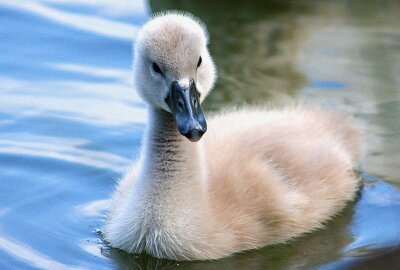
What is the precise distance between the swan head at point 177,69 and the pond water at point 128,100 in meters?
0.59

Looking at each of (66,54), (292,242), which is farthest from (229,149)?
(66,54)

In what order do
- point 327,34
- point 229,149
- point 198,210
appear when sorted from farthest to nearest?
1. point 327,34
2. point 229,149
3. point 198,210

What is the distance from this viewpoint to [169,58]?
13.7 feet

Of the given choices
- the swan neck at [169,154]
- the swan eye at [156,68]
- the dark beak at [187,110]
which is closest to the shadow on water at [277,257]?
the swan neck at [169,154]

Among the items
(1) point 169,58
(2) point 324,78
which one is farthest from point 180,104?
(2) point 324,78

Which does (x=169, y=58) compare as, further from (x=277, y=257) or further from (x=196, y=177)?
(x=277, y=257)

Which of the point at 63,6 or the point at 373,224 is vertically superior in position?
the point at 63,6

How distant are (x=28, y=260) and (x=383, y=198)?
1.54 m

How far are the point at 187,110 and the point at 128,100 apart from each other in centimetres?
181

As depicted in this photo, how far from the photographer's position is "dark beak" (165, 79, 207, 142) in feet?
13.3

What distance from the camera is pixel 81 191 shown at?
4922 millimetres

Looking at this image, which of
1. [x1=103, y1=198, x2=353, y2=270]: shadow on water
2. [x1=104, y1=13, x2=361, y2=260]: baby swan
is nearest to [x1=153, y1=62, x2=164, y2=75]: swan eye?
[x1=104, y1=13, x2=361, y2=260]: baby swan

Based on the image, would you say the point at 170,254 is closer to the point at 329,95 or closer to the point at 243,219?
the point at 243,219

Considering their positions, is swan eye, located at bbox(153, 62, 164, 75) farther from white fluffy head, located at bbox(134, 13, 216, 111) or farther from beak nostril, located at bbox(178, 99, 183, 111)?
beak nostril, located at bbox(178, 99, 183, 111)
